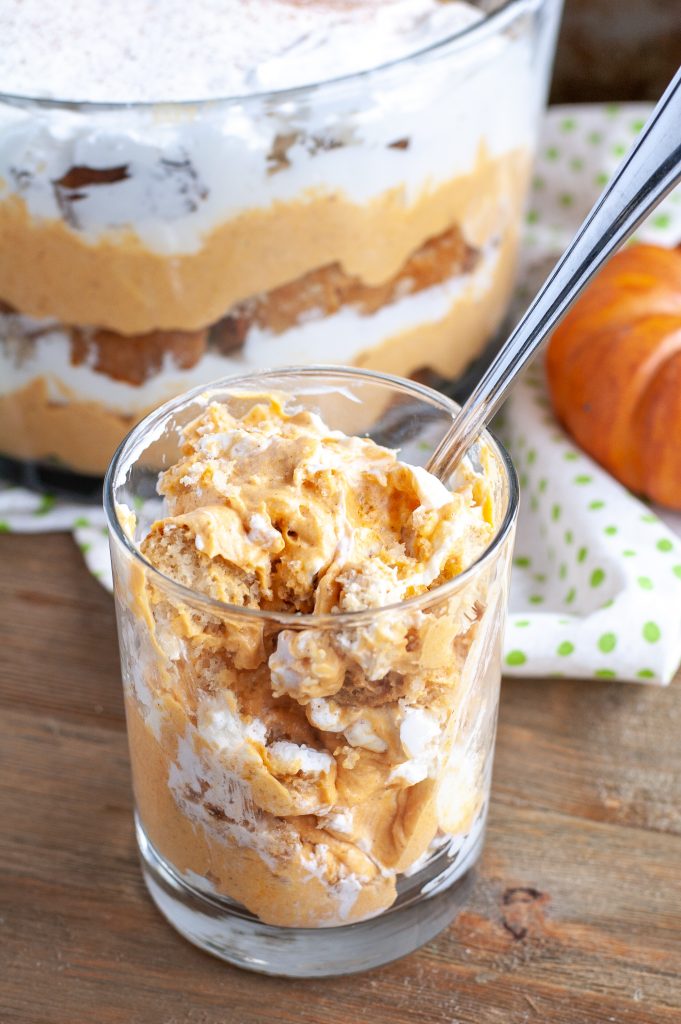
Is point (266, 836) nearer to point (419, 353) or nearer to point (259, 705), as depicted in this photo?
point (259, 705)

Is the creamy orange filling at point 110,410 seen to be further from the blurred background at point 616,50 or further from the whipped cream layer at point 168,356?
the blurred background at point 616,50

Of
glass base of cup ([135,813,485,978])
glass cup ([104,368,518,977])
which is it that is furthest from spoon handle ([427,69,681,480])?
glass base of cup ([135,813,485,978])

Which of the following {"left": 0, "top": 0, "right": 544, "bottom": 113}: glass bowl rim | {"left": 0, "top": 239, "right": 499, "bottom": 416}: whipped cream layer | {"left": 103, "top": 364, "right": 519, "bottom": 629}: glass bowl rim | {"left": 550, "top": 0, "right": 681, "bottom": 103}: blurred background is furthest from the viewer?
{"left": 550, "top": 0, "right": 681, "bottom": 103}: blurred background

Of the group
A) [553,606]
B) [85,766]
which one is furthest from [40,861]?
[553,606]

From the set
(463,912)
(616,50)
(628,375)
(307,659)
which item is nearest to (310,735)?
(307,659)

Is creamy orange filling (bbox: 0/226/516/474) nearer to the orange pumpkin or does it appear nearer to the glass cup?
the orange pumpkin
